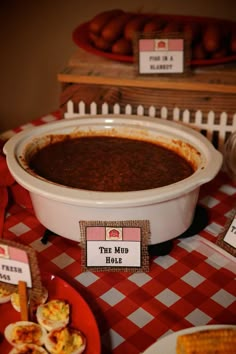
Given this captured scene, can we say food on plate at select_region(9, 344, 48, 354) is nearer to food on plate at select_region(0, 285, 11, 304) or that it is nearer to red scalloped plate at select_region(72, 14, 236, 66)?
food on plate at select_region(0, 285, 11, 304)

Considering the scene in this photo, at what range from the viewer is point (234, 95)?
153cm

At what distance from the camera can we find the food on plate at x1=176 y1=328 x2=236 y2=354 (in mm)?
884

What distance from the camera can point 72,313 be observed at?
1.04 meters

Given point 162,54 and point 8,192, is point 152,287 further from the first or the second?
point 162,54

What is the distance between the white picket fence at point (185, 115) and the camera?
5.20 feet

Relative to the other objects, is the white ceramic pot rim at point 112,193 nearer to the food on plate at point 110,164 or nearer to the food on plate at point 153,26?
the food on plate at point 110,164

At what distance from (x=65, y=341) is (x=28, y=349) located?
7cm

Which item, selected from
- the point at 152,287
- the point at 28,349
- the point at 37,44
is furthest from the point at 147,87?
the point at 37,44

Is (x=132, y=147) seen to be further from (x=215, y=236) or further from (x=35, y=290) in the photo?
(x=35, y=290)

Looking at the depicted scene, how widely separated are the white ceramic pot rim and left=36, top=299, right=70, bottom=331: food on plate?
0.70 ft

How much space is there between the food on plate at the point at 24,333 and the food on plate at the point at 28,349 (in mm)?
11

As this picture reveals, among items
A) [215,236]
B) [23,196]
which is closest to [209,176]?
[215,236]

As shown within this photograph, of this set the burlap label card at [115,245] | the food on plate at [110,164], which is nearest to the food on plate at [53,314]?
the burlap label card at [115,245]

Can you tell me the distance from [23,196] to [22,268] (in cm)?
48
